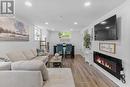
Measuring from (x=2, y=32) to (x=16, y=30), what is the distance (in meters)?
1.02

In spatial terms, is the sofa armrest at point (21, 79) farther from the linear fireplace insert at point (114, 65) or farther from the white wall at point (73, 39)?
the white wall at point (73, 39)

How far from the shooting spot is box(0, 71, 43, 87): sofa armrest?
219cm

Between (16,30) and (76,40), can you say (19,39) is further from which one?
(76,40)

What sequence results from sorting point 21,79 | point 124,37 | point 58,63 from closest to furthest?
point 21,79 < point 124,37 < point 58,63

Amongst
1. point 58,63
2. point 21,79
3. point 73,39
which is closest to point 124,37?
point 21,79

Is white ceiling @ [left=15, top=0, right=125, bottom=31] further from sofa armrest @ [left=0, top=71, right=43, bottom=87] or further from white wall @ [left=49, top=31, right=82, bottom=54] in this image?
white wall @ [left=49, top=31, right=82, bottom=54]

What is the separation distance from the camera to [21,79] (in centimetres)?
221

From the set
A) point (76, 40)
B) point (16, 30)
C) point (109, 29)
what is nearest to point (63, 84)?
point (109, 29)

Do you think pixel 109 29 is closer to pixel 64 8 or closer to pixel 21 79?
pixel 64 8

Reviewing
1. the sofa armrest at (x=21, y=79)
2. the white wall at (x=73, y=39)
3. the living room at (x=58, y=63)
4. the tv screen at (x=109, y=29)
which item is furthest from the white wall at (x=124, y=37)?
the white wall at (x=73, y=39)

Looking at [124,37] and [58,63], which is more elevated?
[124,37]

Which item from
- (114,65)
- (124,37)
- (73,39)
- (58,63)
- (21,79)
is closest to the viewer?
(21,79)

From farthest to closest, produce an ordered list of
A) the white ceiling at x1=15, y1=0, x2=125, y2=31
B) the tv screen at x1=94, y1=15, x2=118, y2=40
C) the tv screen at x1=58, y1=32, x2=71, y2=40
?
the tv screen at x1=58, y1=32, x2=71, y2=40, the tv screen at x1=94, y1=15, x2=118, y2=40, the white ceiling at x1=15, y1=0, x2=125, y2=31

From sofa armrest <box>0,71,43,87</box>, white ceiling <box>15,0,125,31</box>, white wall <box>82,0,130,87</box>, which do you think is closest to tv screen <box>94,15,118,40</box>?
white wall <box>82,0,130,87</box>
